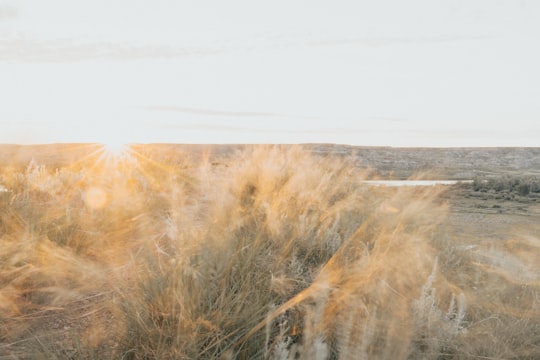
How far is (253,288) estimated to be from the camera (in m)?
2.40

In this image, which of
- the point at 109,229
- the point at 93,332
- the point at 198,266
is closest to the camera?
the point at 93,332

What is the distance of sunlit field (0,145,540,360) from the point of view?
81.4 inches

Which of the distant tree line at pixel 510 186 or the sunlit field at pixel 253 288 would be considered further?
the distant tree line at pixel 510 186

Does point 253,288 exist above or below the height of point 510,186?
above

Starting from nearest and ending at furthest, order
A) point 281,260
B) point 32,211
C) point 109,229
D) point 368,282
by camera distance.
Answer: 1. point 368,282
2. point 281,260
3. point 32,211
4. point 109,229

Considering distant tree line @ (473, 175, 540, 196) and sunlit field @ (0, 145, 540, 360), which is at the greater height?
sunlit field @ (0, 145, 540, 360)

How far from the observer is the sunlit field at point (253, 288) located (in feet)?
6.79

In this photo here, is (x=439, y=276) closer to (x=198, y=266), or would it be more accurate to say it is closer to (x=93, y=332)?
(x=198, y=266)

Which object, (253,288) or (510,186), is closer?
(253,288)

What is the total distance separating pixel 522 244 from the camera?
6.84m

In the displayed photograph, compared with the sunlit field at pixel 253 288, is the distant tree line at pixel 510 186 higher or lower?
lower

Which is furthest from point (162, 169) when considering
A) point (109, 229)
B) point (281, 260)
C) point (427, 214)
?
point (281, 260)

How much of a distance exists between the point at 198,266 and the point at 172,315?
417 millimetres

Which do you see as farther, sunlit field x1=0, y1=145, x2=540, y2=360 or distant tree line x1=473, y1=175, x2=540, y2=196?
distant tree line x1=473, y1=175, x2=540, y2=196
